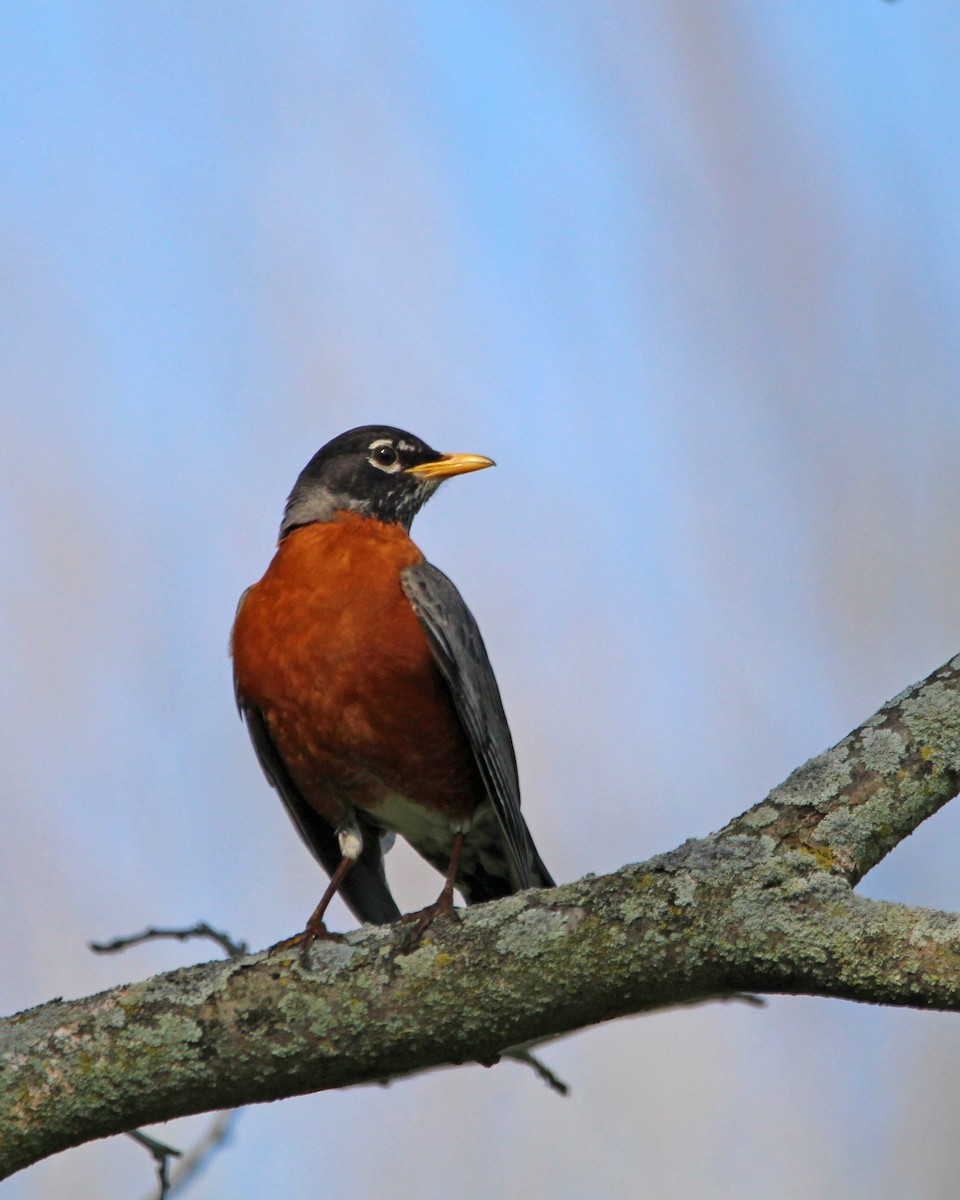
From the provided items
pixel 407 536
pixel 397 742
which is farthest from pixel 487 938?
pixel 407 536

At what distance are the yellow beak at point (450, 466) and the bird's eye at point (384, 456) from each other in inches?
2.8

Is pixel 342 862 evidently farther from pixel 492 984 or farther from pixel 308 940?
pixel 492 984

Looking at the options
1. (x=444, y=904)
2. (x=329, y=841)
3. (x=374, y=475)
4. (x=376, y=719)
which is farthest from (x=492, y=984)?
(x=374, y=475)

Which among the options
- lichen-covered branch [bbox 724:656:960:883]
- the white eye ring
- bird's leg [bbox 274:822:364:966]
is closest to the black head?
the white eye ring

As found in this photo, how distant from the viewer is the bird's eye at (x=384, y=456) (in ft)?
17.9

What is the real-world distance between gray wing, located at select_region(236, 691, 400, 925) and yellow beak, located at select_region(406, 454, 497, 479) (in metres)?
1.43

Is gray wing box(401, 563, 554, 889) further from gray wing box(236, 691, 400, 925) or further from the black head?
the black head

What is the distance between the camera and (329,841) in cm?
473

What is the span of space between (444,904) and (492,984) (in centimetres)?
87

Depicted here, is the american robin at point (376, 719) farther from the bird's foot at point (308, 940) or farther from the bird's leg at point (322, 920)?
the bird's foot at point (308, 940)

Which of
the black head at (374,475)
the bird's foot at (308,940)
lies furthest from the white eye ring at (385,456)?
the bird's foot at (308,940)

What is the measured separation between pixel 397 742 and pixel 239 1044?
1782 mm

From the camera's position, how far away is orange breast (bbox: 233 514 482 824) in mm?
4312

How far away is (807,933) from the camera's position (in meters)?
2.44
